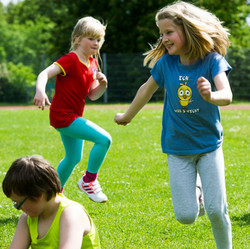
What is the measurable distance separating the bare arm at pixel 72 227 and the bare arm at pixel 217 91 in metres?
0.99

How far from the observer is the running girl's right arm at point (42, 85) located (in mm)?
4382

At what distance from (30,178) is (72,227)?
348 millimetres

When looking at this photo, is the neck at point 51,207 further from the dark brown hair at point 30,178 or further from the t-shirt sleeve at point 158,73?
the t-shirt sleeve at point 158,73

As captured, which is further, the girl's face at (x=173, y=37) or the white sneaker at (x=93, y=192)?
the white sneaker at (x=93, y=192)

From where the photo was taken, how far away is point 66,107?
5277 mm

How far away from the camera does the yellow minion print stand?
12.3ft

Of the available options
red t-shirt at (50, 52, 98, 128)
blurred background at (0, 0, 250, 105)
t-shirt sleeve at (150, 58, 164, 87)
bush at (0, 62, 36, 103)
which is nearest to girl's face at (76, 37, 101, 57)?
red t-shirt at (50, 52, 98, 128)

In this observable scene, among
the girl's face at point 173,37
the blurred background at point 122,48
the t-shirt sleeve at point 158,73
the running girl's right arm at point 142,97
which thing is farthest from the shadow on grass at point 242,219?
the blurred background at point 122,48

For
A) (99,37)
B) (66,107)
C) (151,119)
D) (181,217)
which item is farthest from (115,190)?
(151,119)

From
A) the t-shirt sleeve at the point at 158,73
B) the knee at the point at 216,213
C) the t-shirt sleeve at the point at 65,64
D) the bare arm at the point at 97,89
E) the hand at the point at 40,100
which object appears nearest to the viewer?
the knee at the point at 216,213

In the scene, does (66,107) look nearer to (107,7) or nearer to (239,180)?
(239,180)

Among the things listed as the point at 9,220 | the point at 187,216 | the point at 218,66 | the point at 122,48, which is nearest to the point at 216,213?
the point at 187,216

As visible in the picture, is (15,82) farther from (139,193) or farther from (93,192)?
(93,192)

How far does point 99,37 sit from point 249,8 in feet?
93.8
